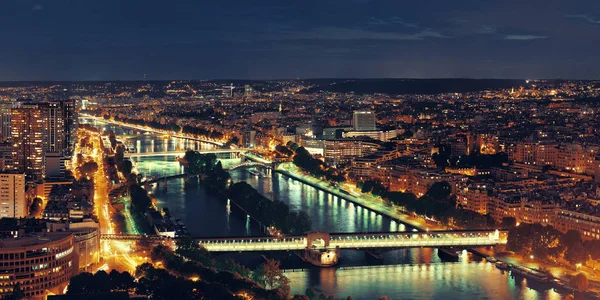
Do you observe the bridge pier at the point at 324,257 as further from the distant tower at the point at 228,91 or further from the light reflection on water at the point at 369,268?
the distant tower at the point at 228,91

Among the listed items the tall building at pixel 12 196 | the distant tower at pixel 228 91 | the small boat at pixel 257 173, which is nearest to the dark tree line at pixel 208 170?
the small boat at pixel 257 173

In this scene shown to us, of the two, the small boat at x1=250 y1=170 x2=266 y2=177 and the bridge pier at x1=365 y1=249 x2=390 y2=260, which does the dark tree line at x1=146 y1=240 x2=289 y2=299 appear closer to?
the bridge pier at x1=365 y1=249 x2=390 y2=260

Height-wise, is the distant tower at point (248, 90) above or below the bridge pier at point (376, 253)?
above

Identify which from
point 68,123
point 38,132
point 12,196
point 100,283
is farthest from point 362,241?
point 68,123

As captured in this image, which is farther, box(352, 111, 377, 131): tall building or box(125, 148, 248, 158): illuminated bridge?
box(352, 111, 377, 131): tall building

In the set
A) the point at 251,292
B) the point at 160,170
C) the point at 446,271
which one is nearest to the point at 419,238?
the point at 446,271

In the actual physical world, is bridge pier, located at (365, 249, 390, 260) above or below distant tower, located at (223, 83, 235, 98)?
below

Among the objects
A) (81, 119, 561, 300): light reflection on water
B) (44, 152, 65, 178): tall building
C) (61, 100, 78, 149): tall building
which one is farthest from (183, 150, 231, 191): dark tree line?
(61, 100, 78, 149): tall building

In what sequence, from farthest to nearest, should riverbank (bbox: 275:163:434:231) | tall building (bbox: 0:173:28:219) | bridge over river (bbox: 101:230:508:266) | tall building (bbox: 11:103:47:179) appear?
tall building (bbox: 11:103:47:179)
tall building (bbox: 0:173:28:219)
riverbank (bbox: 275:163:434:231)
bridge over river (bbox: 101:230:508:266)
